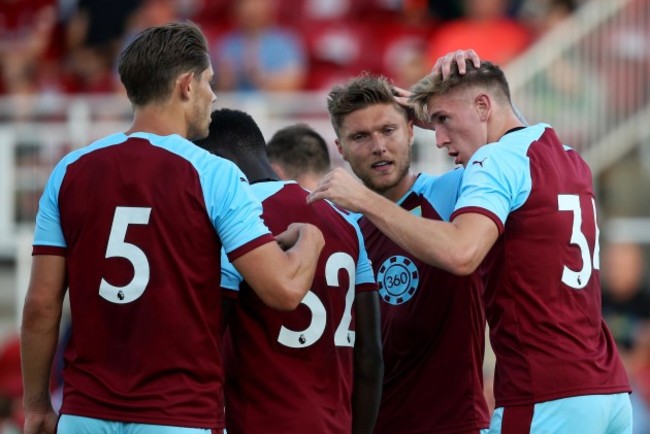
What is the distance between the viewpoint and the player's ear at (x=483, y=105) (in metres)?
5.19

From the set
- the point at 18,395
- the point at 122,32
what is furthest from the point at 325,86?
the point at 18,395

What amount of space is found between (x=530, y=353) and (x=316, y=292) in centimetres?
84

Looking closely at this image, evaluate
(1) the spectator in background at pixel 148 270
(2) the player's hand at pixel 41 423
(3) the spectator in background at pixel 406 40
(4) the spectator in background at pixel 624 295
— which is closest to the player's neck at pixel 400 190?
(1) the spectator in background at pixel 148 270

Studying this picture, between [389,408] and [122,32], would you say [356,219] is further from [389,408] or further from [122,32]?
[122,32]

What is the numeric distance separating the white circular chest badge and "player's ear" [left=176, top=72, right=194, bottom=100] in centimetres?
141

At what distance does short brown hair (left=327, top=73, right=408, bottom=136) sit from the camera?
19.5 ft

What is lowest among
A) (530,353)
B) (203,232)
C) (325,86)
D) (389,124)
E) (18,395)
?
(18,395)

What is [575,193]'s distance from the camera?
503 centimetres

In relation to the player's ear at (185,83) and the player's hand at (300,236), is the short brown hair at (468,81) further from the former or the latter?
the player's ear at (185,83)

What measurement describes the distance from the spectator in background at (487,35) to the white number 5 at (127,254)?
824cm

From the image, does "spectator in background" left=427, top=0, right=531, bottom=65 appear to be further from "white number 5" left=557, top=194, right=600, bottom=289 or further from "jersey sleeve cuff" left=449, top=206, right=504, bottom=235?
"jersey sleeve cuff" left=449, top=206, right=504, bottom=235

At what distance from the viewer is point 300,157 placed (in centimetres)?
612

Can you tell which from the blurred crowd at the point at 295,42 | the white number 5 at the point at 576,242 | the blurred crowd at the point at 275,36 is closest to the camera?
the white number 5 at the point at 576,242

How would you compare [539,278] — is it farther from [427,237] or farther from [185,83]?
[185,83]
